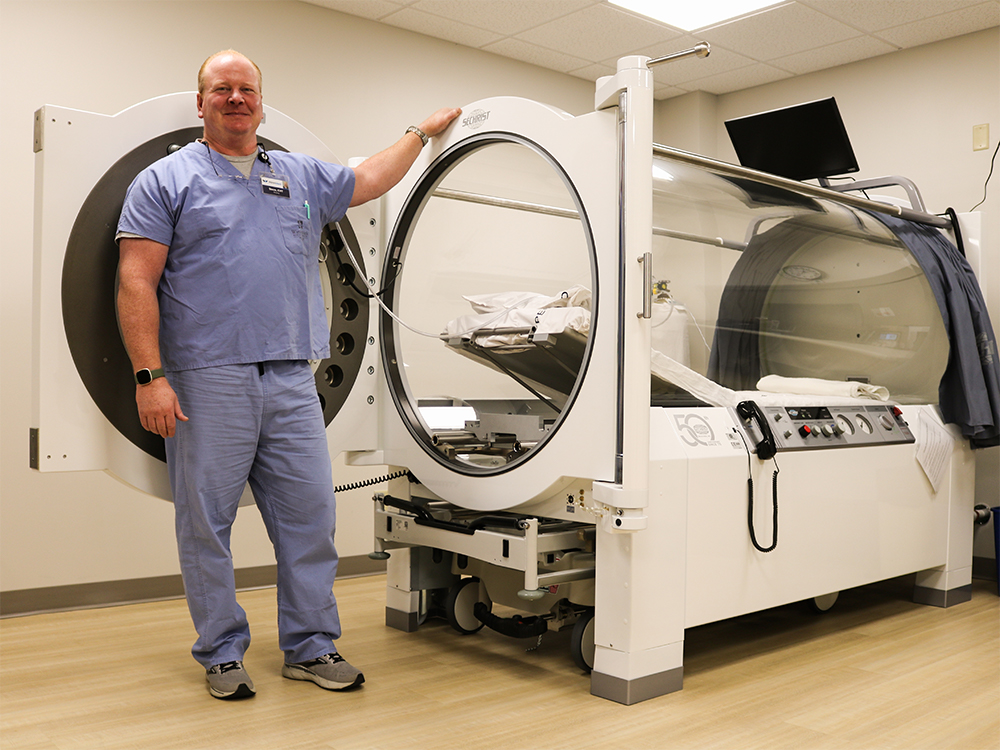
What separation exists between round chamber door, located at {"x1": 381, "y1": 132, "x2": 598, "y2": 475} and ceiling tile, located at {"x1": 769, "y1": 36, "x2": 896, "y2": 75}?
2493 millimetres

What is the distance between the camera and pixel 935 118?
13.8 ft

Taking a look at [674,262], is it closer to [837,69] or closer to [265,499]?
[265,499]

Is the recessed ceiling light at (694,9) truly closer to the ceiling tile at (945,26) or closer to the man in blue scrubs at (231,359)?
the ceiling tile at (945,26)

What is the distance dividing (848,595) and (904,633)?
586mm

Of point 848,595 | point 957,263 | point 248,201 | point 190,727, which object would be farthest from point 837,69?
point 190,727

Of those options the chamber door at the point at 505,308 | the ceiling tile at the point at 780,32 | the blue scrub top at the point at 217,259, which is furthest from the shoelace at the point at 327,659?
the ceiling tile at the point at 780,32

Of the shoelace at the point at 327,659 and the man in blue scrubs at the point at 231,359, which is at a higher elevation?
the man in blue scrubs at the point at 231,359

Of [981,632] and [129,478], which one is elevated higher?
[129,478]

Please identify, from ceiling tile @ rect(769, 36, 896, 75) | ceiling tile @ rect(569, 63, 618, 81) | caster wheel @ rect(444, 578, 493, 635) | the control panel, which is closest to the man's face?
caster wheel @ rect(444, 578, 493, 635)

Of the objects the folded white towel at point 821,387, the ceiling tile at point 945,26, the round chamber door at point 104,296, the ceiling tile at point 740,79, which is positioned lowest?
the folded white towel at point 821,387

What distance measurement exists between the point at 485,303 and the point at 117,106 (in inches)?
68.3

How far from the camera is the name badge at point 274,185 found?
2275 mm

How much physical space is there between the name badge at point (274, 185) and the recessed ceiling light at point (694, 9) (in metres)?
2.10

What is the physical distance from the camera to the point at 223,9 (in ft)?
11.7
